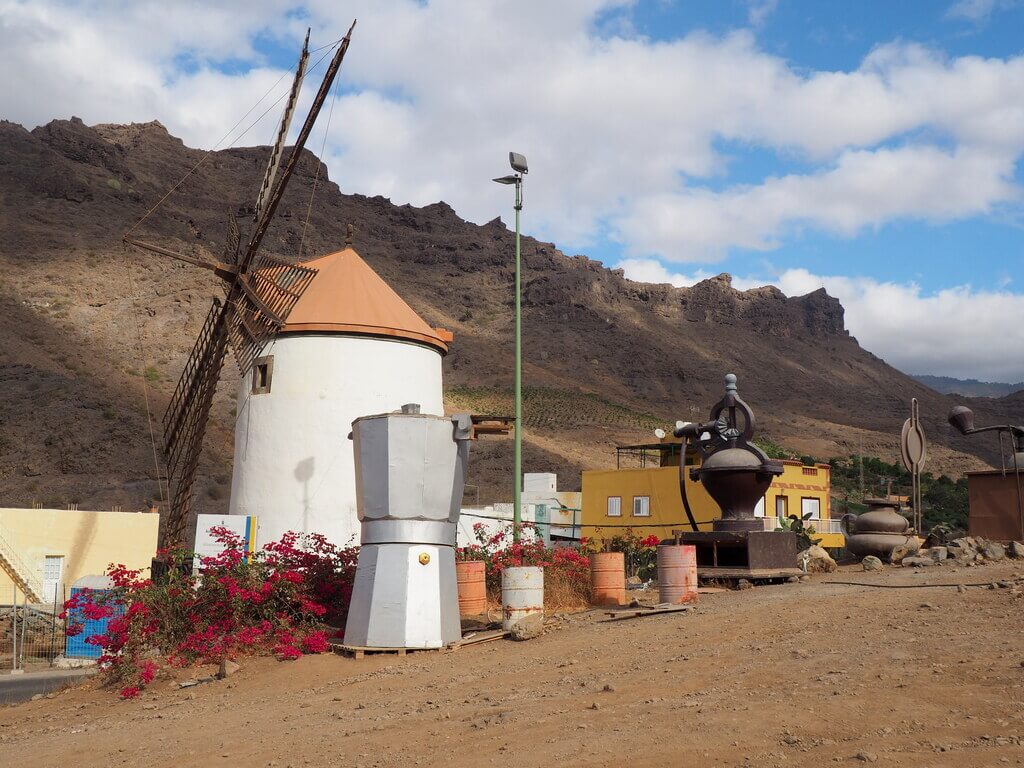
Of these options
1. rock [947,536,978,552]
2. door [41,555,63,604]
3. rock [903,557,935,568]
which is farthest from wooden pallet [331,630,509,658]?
door [41,555,63,604]

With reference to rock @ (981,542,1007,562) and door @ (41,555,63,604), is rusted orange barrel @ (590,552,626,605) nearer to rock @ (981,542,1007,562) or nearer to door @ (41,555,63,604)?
rock @ (981,542,1007,562)

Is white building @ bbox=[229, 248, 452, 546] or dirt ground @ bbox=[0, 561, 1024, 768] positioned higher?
white building @ bbox=[229, 248, 452, 546]

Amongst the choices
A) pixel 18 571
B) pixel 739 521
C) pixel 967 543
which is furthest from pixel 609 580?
pixel 18 571

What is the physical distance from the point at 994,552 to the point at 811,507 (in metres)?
20.2

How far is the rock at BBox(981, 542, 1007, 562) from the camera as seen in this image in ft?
51.5

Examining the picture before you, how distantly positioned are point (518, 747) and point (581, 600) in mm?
7914

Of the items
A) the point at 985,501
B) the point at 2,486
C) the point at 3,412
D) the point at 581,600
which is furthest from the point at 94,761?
the point at 3,412

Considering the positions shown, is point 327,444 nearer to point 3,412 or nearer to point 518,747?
point 518,747

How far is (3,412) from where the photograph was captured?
5231 centimetres

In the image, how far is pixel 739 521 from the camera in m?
15.5

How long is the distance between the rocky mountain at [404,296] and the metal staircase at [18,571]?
35.7ft

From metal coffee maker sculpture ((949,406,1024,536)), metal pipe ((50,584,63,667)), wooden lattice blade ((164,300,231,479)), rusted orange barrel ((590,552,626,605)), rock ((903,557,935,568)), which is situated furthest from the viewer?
wooden lattice blade ((164,300,231,479))

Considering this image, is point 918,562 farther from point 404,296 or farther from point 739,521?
point 404,296

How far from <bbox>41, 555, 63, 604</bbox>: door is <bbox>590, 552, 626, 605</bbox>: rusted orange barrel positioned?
18012 millimetres
